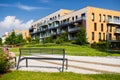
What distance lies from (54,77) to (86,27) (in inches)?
1989

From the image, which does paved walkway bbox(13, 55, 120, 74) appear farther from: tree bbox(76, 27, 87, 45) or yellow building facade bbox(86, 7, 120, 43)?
yellow building facade bbox(86, 7, 120, 43)

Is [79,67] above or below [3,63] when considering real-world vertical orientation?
below

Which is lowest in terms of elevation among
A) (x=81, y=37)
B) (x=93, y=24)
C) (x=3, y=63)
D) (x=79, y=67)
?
(x=79, y=67)

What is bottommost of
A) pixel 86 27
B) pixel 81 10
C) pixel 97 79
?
pixel 97 79

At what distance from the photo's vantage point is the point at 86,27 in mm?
58875

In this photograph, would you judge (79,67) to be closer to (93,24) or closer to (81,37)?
(81,37)

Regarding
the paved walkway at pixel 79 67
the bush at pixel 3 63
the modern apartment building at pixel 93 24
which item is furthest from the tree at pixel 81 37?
the bush at pixel 3 63

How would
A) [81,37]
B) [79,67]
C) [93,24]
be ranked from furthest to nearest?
[93,24], [81,37], [79,67]

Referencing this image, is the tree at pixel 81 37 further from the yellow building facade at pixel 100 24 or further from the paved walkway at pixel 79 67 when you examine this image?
the paved walkway at pixel 79 67

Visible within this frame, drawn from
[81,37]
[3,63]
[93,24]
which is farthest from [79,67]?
[93,24]

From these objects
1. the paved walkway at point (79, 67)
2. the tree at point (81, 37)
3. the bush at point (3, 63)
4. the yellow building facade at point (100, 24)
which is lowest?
the paved walkway at point (79, 67)

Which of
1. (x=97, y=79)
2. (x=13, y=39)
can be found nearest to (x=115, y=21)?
(x=13, y=39)

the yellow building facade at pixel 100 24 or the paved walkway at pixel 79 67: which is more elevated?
the yellow building facade at pixel 100 24

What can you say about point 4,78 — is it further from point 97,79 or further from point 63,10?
point 63,10
